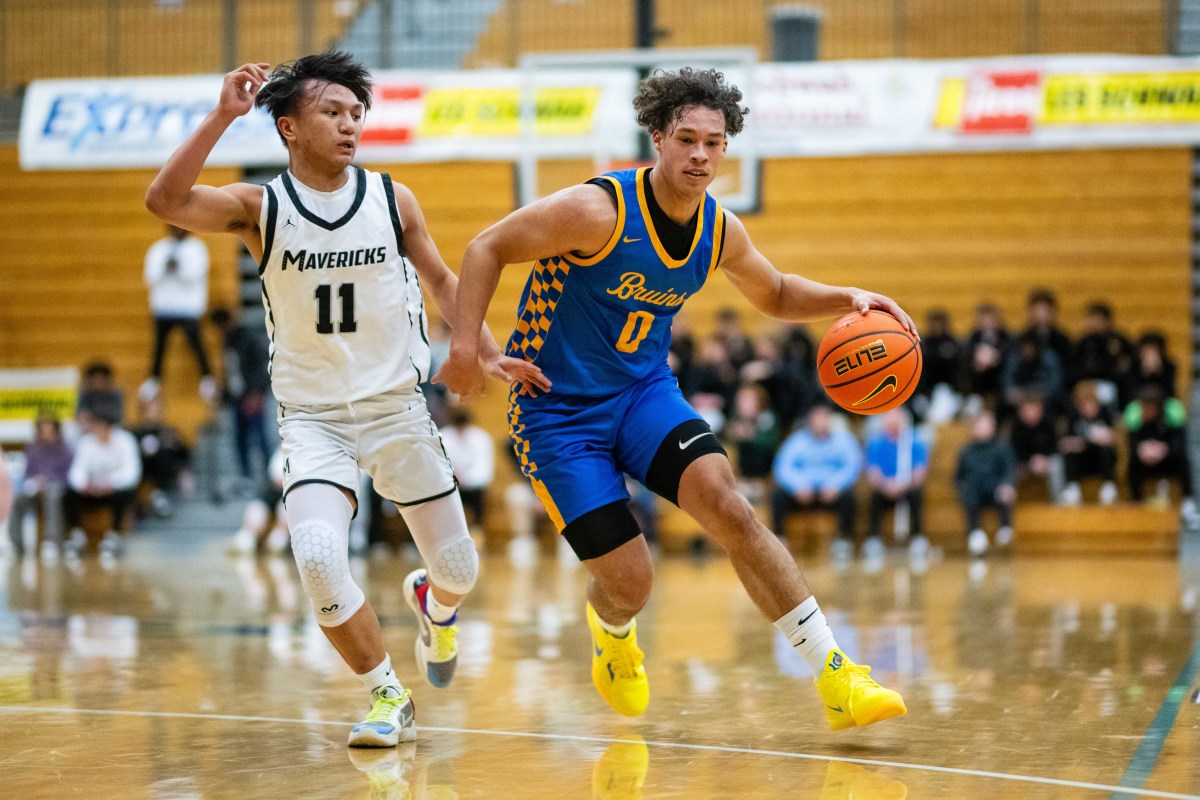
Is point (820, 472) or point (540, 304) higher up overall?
point (540, 304)

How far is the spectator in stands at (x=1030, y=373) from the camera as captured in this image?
14625 mm

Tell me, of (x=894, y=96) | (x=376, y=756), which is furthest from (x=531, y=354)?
(x=894, y=96)

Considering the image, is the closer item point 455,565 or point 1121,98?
point 455,565

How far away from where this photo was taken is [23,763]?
4461 millimetres

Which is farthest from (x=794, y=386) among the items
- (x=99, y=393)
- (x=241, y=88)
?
(x=241, y=88)

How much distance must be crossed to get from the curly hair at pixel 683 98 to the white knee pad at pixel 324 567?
175 cm

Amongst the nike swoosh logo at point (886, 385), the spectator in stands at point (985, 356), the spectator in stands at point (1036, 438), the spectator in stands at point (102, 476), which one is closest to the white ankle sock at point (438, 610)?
the nike swoosh logo at point (886, 385)

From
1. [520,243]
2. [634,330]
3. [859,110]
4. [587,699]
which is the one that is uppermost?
[859,110]

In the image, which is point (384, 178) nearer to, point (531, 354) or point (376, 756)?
point (531, 354)

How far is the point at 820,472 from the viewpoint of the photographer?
1454 cm

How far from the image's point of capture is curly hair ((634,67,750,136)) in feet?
15.9

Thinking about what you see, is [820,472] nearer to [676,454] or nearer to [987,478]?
[987,478]

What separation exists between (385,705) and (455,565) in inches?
23.3

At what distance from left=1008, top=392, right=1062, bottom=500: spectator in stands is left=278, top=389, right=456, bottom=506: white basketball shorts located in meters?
10.5
